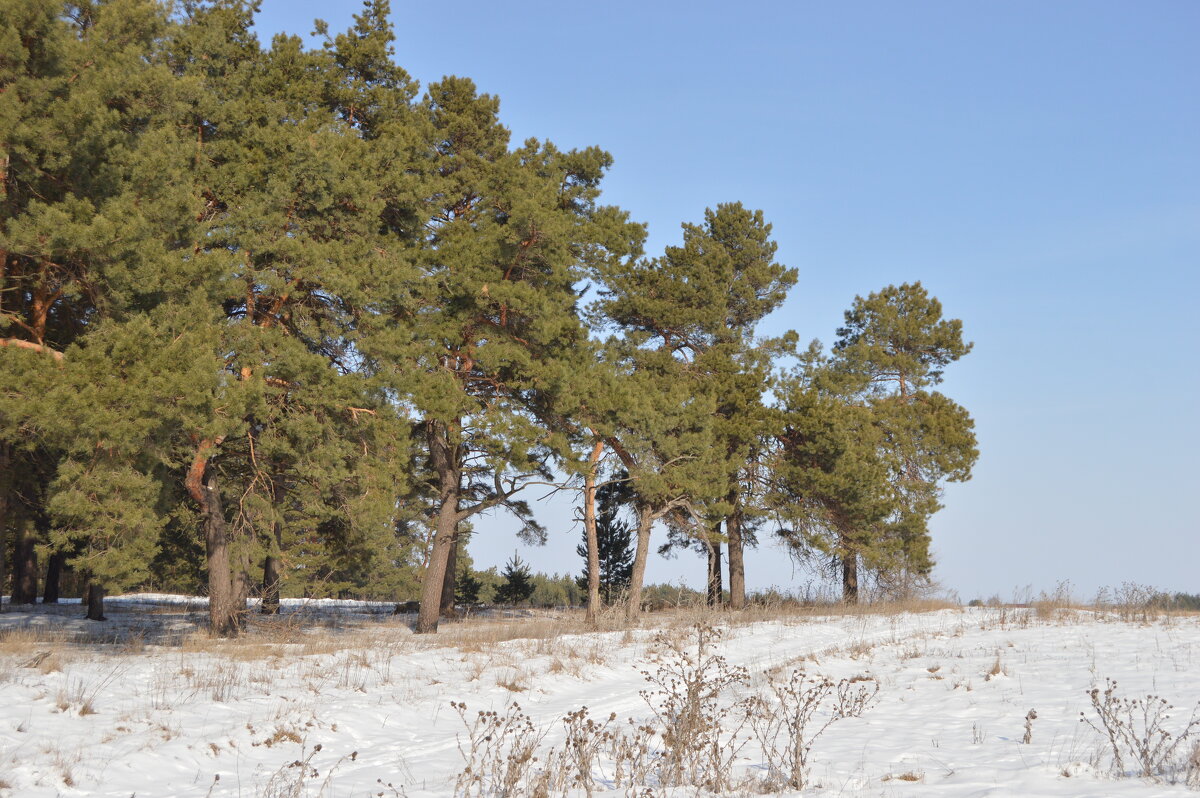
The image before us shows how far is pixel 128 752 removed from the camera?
285 inches

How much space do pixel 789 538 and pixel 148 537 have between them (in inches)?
771

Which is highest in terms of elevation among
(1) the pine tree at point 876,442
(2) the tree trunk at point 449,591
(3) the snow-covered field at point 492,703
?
(1) the pine tree at point 876,442

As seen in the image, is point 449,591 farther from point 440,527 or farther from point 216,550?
point 216,550

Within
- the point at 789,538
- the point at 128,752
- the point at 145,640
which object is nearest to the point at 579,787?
the point at 128,752

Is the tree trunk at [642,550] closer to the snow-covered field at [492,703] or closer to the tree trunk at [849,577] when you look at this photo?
the snow-covered field at [492,703]

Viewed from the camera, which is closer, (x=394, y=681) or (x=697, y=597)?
(x=394, y=681)

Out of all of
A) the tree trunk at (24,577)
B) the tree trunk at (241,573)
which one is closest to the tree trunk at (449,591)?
the tree trunk at (241,573)

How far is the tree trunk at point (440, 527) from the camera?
2034 cm

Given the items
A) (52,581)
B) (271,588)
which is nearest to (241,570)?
(271,588)

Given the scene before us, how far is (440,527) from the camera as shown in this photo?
21328 mm

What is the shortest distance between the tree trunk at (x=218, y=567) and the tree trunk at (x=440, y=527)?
4521 mm

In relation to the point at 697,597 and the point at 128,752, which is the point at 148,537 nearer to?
the point at 128,752

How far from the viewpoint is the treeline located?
38.5 ft

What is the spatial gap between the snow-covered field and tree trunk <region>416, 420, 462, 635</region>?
3.10m
